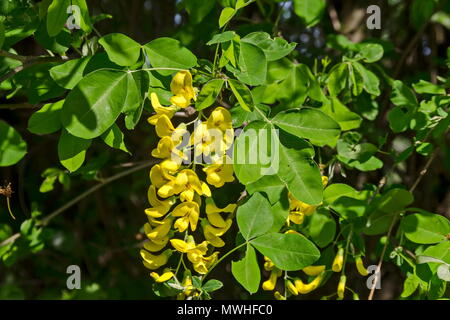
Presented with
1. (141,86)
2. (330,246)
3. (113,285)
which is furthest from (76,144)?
(113,285)

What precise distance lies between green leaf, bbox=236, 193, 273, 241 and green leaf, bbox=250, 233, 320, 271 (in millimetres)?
18

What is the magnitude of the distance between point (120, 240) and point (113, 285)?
0.58 ft

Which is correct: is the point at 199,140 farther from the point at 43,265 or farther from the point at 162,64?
the point at 43,265

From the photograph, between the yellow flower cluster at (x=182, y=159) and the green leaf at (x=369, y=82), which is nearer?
the yellow flower cluster at (x=182, y=159)

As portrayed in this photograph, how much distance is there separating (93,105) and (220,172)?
7.9 inches

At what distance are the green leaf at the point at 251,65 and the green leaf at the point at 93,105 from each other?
0.17 meters

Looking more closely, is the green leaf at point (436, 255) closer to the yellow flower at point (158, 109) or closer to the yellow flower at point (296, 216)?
the yellow flower at point (296, 216)

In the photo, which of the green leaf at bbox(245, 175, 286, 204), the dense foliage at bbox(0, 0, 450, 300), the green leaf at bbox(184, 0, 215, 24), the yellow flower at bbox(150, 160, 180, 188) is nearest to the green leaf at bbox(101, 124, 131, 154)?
the dense foliage at bbox(0, 0, 450, 300)

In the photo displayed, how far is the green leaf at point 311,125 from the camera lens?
3.04ft

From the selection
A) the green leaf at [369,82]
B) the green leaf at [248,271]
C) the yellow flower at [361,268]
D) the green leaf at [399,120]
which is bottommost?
the yellow flower at [361,268]

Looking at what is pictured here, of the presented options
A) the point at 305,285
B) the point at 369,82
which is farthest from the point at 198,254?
the point at 369,82

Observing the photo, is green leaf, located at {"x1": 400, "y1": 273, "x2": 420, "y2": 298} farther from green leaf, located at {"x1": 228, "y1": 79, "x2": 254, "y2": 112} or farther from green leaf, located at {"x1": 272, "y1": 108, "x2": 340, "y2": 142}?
green leaf, located at {"x1": 228, "y1": 79, "x2": 254, "y2": 112}

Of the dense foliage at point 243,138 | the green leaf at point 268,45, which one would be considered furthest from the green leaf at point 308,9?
the green leaf at point 268,45

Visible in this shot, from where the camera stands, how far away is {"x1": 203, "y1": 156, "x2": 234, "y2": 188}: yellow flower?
89cm
